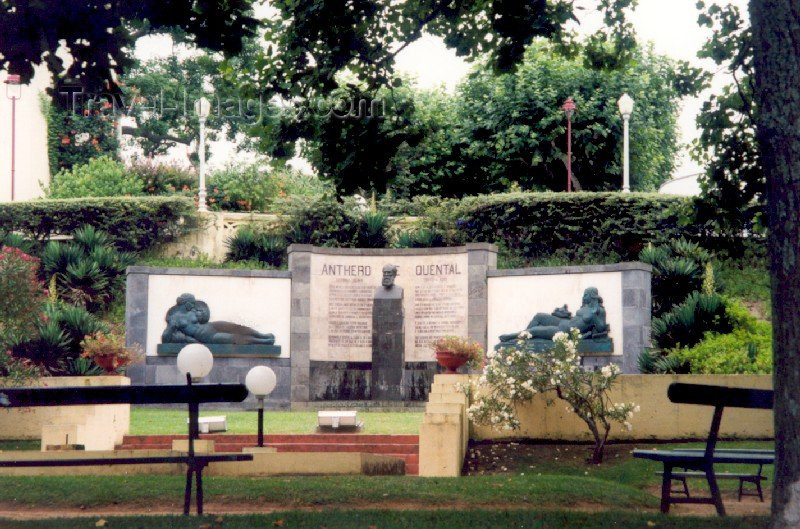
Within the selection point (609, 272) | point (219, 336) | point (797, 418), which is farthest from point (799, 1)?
point (219, 336)

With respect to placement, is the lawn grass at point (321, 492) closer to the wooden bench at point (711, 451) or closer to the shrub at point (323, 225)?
the wooden bench at point (711, 451)

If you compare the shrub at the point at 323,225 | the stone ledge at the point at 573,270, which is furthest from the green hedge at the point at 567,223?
the stone ledge at the point at 573,270

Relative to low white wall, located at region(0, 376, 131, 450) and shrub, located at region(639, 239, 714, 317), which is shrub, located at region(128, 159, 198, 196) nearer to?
shrub, located at region(639, 239, 714, 317)

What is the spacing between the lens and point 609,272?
23.4m

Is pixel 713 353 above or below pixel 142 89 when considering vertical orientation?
below

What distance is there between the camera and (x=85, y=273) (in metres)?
27.5

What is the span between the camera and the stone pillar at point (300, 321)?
24766 millimetres

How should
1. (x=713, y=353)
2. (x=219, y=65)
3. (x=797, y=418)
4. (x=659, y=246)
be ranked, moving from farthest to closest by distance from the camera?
(x=659, y=246), (x=713, y=353), (x=219, y=65), (x=797, y=418)

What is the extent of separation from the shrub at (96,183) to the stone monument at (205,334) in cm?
1186

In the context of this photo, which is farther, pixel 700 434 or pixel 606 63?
pixel 700 434

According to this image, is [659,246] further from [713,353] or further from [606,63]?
[606,63]

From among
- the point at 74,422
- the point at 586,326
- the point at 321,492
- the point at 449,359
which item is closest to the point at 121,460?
the point at 321,492

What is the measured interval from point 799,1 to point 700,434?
9.91 metres

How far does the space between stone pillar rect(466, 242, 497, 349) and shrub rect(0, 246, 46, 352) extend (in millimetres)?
9206
